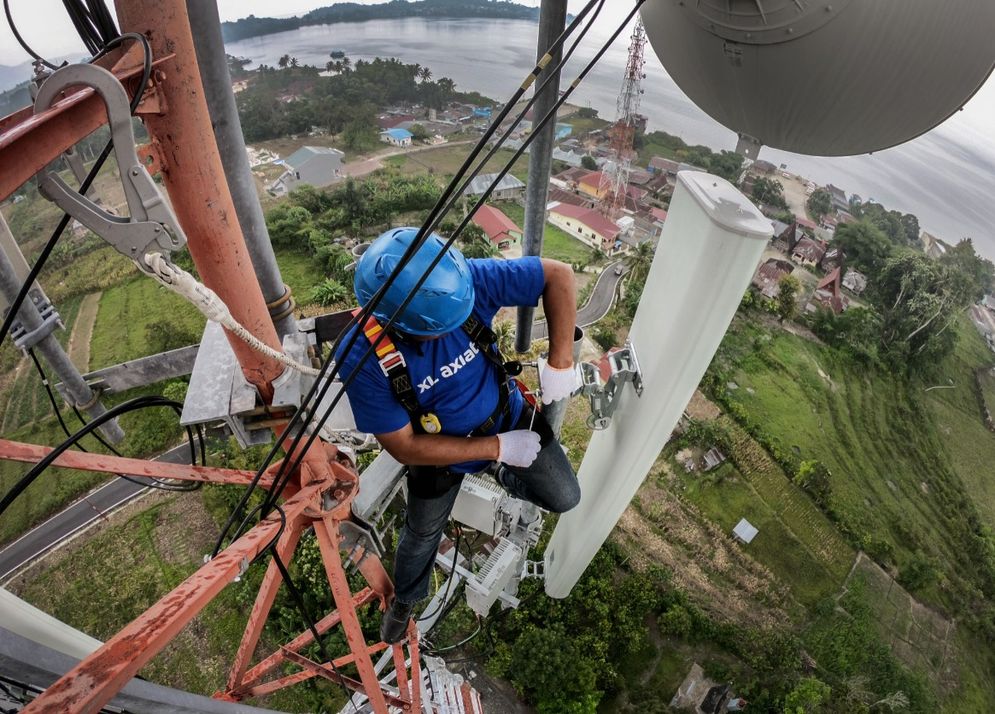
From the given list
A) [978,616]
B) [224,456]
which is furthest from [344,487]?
[978,616]

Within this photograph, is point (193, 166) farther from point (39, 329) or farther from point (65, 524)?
point (65, 524)

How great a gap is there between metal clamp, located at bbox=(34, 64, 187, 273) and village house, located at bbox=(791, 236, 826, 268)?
33438 millimetres

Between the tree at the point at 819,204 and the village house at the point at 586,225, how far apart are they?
19.1 metres

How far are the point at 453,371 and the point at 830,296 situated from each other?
2760 centimetres

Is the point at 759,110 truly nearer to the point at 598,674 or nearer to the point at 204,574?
the point at 204,574

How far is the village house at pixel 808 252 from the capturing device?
28823mm

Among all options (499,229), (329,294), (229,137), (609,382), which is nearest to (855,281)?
(499,229)

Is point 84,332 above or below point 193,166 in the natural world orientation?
below

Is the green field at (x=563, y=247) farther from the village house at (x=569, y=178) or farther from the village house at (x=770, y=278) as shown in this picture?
the village house at (x=770, y=278)

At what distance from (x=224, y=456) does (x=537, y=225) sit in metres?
9.96

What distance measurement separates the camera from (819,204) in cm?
3659

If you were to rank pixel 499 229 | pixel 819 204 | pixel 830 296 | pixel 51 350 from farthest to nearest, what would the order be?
pixel 819 204, pixel 499 229, pixel 830 296, pixel 51 350

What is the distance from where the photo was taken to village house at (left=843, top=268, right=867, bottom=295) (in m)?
26.9

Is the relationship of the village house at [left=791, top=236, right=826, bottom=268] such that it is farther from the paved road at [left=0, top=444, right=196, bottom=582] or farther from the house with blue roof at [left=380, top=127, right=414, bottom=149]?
the paved road at [left=0, top=444, right=196, bottom=582]
